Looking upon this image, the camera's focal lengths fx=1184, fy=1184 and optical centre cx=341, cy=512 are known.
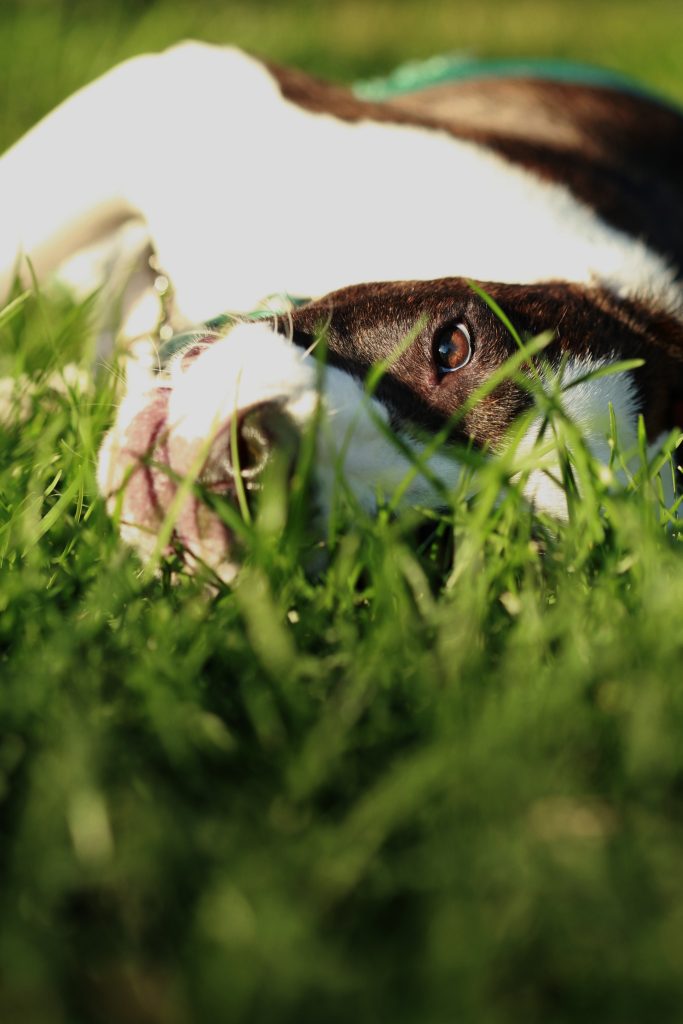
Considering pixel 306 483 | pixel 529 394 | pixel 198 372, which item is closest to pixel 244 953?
pixel 306 483

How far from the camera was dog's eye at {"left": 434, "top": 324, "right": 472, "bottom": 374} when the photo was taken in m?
1.72

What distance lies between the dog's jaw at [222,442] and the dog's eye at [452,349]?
0.14 meters

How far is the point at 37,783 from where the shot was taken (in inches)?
39.5

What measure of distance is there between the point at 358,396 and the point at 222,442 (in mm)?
245

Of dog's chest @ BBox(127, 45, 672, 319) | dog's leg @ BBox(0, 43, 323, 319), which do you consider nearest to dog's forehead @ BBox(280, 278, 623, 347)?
dog's chest @ BBox(127, 45, 672, 319)

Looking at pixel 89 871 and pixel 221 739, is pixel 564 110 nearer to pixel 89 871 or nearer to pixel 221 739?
pixel 221 739

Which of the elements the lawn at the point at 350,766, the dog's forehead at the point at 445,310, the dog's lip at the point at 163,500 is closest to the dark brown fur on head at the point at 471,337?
the dog's forehead at the point at 445,310

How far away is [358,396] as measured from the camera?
1.59 meters

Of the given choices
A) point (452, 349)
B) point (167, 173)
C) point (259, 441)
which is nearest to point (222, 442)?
point (259, 441)

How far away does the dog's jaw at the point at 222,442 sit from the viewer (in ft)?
4.65

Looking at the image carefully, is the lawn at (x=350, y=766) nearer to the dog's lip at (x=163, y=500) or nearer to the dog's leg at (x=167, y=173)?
the dog's lip at (x=163, y=500)

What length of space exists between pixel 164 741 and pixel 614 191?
1852 millimetres

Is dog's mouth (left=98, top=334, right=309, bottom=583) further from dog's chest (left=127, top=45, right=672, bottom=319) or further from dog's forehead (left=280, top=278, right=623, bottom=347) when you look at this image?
dog's chest (left=127, top=45, right=672, bottom=319)

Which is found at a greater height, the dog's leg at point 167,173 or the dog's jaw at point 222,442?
the dog's jaw at point 222,442
